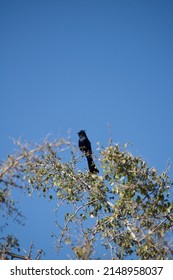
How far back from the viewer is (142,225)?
30.3 feet

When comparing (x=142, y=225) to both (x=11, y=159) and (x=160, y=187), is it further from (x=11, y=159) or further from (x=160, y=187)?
(x=11, y=159)

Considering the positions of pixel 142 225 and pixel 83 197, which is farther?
pixel 83 197

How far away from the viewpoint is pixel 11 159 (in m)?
6.78

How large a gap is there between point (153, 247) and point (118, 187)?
4.72 feet

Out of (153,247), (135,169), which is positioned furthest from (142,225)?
(135,169)

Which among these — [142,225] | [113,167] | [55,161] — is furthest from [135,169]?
[55,161]
